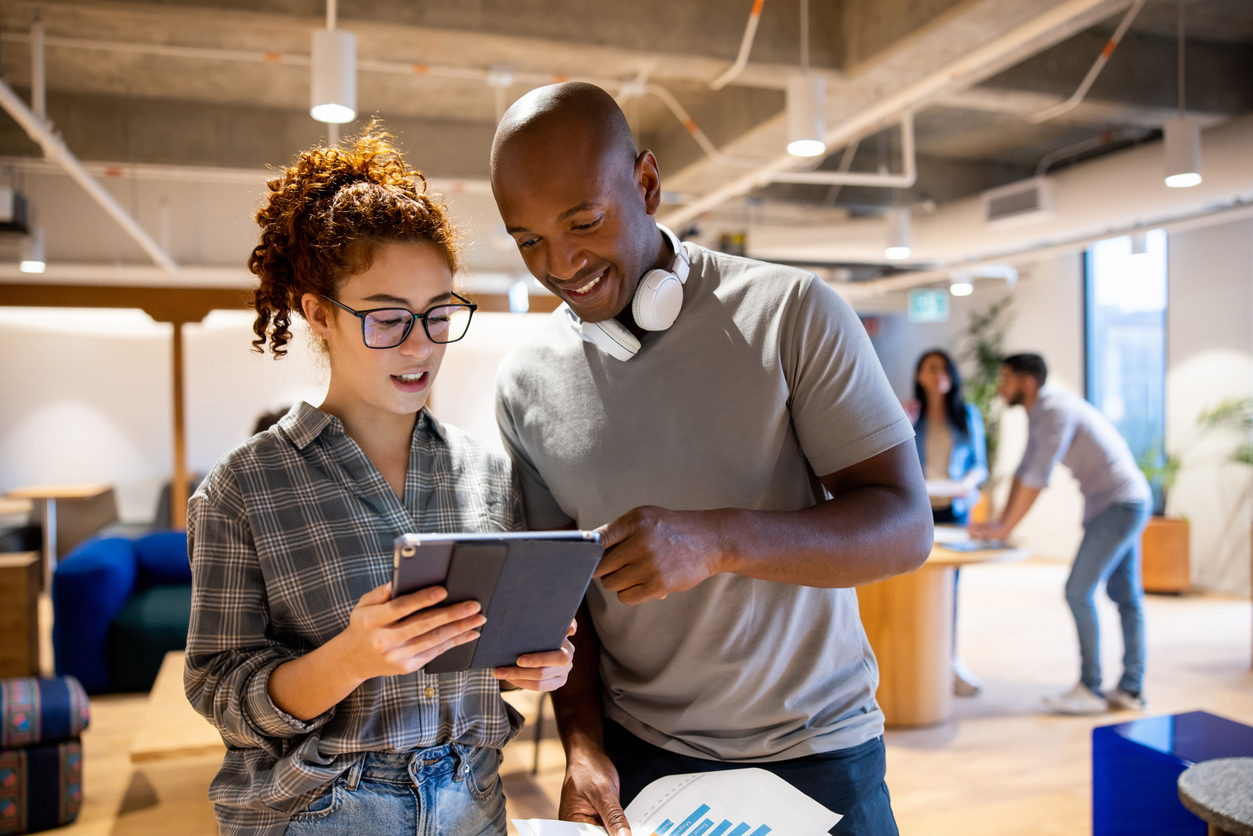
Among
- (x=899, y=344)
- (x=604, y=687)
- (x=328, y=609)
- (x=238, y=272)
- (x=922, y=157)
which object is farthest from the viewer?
(x=899, y=344)

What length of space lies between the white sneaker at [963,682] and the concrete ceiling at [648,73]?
3.26 m

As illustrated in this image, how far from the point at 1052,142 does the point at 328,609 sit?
9014 millimetres

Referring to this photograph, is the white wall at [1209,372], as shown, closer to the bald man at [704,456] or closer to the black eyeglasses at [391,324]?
the bald man at [704,456]

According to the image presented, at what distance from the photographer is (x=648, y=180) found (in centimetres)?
137

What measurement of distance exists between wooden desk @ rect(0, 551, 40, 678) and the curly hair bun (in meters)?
4.40

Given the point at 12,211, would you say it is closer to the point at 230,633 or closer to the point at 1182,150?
the point at 230,633

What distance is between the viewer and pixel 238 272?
32.0ft

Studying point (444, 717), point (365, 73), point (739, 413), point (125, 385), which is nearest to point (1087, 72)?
point (365, 73)

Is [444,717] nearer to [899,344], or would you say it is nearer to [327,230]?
[327,230]

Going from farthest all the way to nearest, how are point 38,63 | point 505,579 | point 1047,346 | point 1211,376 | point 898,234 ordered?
1. point 1047,346
2. point 1211,376
3. point 898,234
4. point 38,63
5. point 505,579

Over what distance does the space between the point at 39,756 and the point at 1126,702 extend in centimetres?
510

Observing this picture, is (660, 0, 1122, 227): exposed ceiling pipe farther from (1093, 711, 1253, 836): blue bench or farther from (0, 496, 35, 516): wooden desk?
(0, 496, 35, 516): wooden desk

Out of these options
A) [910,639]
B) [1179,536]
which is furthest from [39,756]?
[1179,536]

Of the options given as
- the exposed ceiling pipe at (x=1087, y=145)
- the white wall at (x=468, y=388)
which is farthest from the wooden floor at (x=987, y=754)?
the exposed ceiling pipe at (x=1087, y=145)
